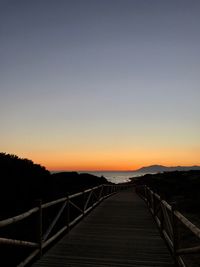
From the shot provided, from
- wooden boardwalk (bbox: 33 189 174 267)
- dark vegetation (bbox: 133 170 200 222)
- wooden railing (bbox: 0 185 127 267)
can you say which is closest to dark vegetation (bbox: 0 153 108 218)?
wooden railing (bbox: 0 185 127 267)

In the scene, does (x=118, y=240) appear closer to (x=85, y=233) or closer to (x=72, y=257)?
(x=85, y=233)

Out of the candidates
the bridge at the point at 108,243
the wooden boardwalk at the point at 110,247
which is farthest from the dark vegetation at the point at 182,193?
the wooden boardwalk at the point at 110,247

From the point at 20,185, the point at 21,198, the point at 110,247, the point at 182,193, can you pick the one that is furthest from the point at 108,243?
the point at 182,193

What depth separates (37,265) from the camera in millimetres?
6539

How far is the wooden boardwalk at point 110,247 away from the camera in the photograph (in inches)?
270

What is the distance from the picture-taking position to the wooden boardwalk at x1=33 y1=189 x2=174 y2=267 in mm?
6855

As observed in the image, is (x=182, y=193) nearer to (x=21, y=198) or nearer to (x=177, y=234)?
(x=21, y=198)

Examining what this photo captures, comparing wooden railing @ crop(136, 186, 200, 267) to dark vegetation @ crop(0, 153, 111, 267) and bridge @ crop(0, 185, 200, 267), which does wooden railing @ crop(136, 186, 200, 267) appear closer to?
bridge @ crop(0, 185, 200, 267)

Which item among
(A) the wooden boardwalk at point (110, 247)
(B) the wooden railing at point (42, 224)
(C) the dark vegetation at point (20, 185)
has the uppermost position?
(C) the dark vegetation at point (20, 185)

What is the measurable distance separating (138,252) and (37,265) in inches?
93.0

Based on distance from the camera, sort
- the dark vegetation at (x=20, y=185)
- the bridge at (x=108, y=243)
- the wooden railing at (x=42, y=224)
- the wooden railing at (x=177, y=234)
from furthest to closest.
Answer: the dark vegetation at (x=20, y=185) < the bridge at (x=108, y=243) < the wooden railing at (x=42, y=224) < the wooden railing at (x=177, y=234)

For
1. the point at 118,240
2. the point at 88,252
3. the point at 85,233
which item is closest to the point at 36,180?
the point at 85,233

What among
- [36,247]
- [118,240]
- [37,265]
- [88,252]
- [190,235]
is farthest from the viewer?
[190,235]

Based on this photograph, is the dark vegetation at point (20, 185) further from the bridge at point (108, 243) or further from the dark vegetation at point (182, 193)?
the dark vegetation at point (182, 193)
